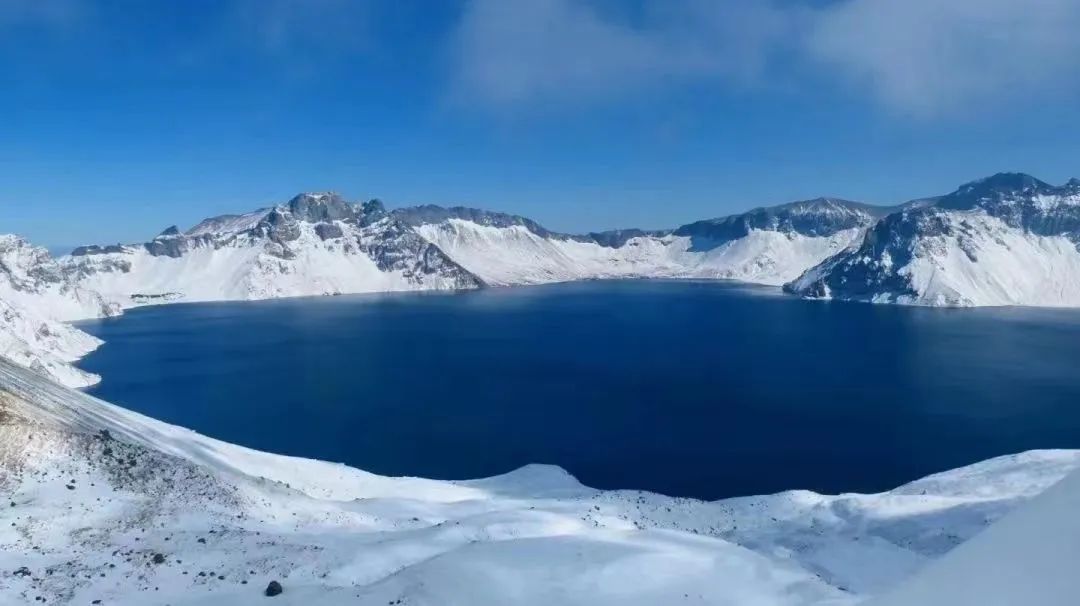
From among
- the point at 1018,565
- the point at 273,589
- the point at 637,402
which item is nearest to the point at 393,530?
the point at 273,589

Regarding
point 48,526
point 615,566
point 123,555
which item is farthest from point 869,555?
point 48,526

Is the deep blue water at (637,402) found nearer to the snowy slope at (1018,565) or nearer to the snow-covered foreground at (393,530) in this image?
the snow-covered foreground at (393,530)

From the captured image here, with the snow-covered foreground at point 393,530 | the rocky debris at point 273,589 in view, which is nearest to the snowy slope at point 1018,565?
the snow-covered foreground at point 393,530

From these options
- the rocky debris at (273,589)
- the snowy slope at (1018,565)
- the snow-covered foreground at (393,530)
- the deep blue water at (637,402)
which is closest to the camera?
the snowy slope at (1018,565)

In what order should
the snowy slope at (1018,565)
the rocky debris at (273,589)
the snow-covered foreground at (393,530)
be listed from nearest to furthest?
the snowy slope at (1018,565) → the rocky debris at (273,589) → the snow-covered foreground at (393,530)

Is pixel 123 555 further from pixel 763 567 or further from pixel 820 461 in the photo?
pixel 820 461

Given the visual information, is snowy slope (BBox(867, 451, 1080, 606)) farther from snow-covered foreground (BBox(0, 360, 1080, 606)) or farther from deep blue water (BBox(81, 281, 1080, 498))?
deep blue water (BBox(81, 281, 1080, 498))
